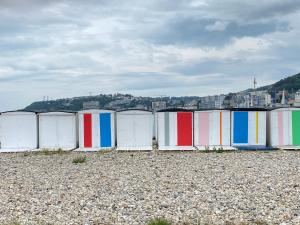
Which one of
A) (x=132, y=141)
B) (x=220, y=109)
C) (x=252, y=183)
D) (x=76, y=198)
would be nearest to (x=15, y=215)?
(x=76, y=198)

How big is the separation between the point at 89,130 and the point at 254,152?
6.74 meters

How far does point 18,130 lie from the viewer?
19219 millimetres

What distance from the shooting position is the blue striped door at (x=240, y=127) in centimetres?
1845

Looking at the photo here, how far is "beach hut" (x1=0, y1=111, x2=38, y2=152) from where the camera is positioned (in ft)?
62.8

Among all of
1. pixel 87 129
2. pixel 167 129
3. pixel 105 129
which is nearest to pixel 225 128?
pixel 167 129

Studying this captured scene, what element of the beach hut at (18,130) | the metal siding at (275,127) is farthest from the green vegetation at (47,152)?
the metal siding at (275,127)

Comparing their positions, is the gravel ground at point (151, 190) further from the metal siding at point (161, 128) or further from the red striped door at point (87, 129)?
the red striped door at point (87, 129)

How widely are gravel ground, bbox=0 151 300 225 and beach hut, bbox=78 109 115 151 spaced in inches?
134

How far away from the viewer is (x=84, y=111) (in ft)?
61.4

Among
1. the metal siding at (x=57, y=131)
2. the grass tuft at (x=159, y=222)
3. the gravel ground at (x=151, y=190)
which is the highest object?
the metal siding at (x=57, y=131)

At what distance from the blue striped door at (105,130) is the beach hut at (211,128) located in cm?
360

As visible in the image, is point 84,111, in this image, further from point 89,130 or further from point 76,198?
point 76,198

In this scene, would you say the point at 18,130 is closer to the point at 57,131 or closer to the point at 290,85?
the point at 57,131

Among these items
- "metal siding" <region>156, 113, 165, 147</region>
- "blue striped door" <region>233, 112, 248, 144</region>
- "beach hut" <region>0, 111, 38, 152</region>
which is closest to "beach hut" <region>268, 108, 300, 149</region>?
"blue striped door" <region>233, 112, 248, 144</region>
